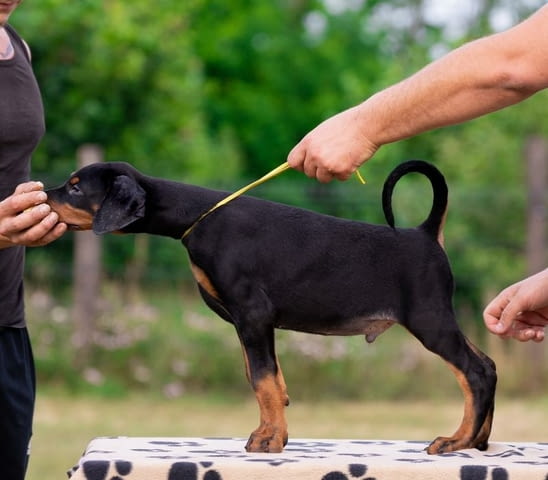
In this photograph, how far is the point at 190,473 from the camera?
8.89ft

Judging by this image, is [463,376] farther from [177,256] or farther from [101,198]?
[177,256]

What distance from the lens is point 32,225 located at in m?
3.01

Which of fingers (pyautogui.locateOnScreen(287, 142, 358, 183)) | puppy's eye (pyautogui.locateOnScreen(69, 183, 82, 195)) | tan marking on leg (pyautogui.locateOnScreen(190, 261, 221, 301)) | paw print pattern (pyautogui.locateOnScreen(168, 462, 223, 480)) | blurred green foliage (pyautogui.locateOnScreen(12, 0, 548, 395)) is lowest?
paw print pattern (pyautogui.locateOnScreen(168, 462, 223, 480))

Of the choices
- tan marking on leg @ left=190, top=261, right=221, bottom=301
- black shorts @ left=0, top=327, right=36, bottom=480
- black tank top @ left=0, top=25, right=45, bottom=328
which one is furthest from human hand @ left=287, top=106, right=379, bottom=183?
black shorts @ left=0, top=327, right=36, bottom=480

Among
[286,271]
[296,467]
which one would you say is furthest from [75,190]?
[296,467]

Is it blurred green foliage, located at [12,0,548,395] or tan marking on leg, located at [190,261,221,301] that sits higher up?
blurred green foliage, located at [12,0,548,395]

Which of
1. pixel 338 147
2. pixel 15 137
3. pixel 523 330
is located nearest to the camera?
pixel 338 147

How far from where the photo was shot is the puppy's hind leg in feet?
9.69

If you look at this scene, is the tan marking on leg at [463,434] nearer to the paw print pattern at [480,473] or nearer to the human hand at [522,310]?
the paw print pattern at [480,473]

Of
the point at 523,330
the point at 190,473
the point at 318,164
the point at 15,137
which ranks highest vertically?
the point at 15,137

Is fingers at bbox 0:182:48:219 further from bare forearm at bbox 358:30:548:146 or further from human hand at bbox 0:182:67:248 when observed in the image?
bare forearm at bbox 358:30:548:146

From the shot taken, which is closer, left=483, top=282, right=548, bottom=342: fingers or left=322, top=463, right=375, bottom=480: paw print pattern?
left=322, top=463, right=375, bottom=480: paw print pattern

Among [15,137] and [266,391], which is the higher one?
[15,137]

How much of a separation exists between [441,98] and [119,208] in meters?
0.88
